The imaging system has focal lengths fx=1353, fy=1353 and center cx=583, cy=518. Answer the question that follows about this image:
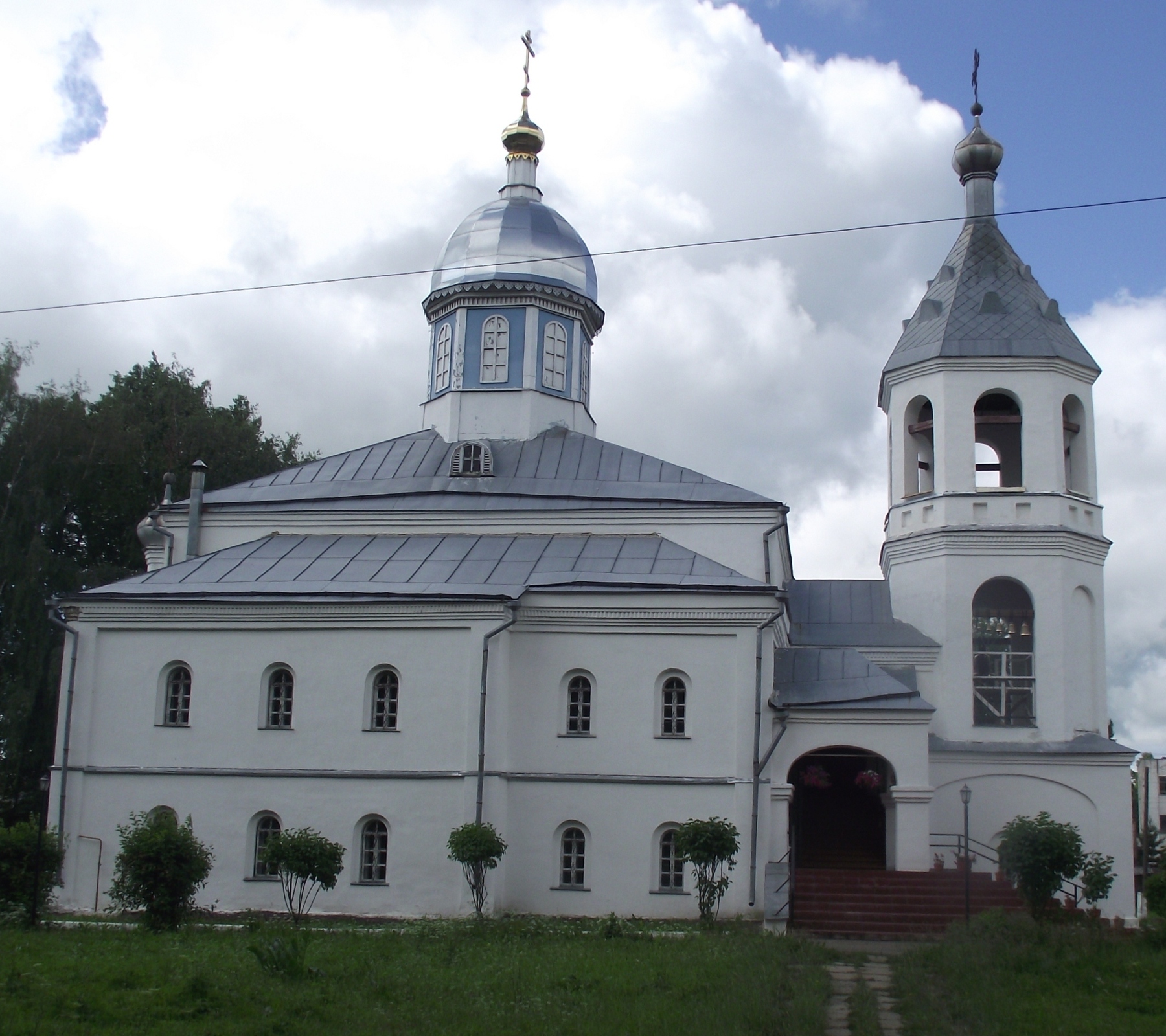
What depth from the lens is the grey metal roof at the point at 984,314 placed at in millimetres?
24984

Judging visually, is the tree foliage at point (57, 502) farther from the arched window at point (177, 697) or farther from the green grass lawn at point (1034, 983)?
the green grass lawn at point (1034, 983)

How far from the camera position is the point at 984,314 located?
83.7 ft

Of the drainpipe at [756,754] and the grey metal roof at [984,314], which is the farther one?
the grey metal roof at [984,314]

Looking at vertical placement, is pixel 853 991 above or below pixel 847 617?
below

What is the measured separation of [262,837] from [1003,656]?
1322cm

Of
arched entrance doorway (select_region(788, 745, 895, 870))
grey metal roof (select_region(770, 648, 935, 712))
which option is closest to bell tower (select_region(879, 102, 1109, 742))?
arched entrance doorway (select_region(788, 745, 895, 870))

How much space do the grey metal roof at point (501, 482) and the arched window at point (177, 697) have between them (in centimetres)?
400

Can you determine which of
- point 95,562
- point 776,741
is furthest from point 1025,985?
point 95,562

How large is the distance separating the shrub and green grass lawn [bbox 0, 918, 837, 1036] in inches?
136

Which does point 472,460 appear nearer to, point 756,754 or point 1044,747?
point 756,754

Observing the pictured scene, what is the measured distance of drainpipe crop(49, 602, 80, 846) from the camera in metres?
20.8

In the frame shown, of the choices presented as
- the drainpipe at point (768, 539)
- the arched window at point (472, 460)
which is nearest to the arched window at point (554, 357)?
the arched window at point (472, 460)

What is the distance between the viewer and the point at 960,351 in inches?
984

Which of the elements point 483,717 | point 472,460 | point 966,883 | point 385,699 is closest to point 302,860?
point 385,699
